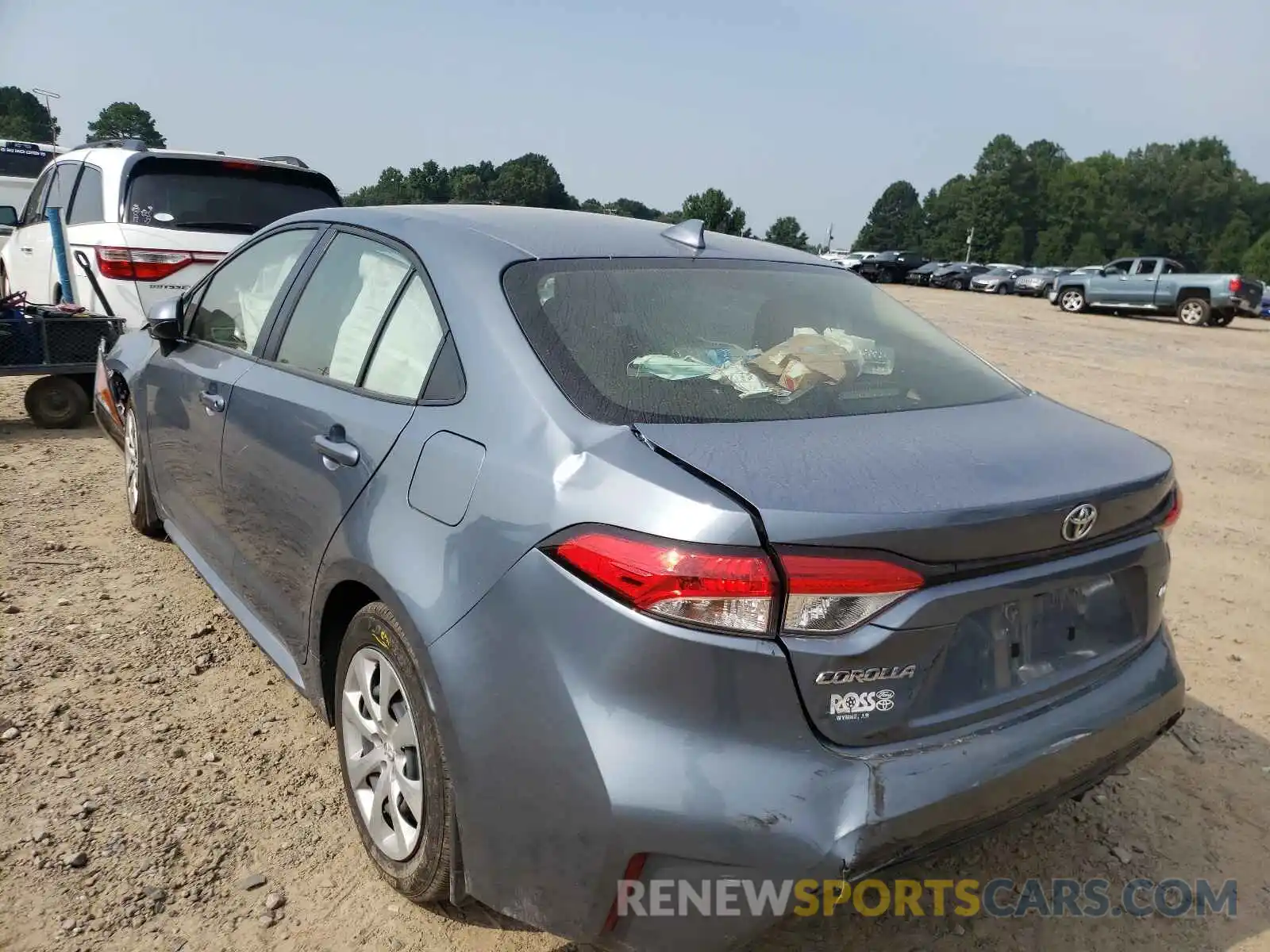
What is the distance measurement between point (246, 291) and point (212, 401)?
511 millimetres

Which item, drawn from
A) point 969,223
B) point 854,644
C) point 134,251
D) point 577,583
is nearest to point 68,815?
point 577,583

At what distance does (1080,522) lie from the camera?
190 cm

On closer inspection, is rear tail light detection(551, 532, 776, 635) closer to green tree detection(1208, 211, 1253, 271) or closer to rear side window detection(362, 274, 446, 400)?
rear side window detection(362, 274, 446, 400)

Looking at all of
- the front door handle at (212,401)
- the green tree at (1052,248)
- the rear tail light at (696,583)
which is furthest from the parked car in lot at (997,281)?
the green tree at (1052,248)

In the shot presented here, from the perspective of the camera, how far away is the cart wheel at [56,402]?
6.58 m

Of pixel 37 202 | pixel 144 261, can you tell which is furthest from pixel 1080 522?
pixel 37 202

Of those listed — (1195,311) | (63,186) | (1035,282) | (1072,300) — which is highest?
(63,186)

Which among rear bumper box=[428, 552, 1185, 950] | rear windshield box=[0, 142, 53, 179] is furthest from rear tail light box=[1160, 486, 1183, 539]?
rear windshield box=[0, 142, 53, 179]

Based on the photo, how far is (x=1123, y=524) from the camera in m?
2.03

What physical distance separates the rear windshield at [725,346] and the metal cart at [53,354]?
5.14 meters

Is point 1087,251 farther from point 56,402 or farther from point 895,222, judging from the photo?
point 56,402

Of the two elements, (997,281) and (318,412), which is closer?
(318,412)

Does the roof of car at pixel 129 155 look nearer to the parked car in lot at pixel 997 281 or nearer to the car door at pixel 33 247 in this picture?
the car door at pixel 33 247

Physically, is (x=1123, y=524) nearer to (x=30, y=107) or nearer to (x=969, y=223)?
(x=969, y=223)
